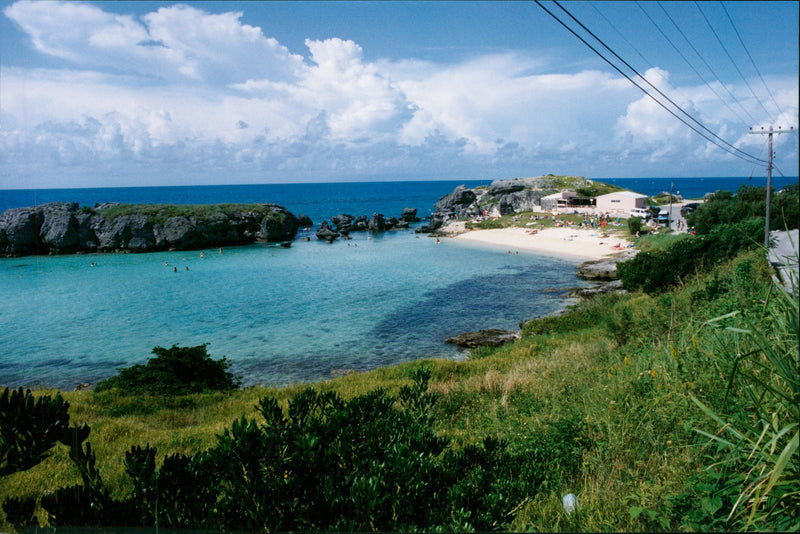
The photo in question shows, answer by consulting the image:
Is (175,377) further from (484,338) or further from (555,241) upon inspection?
(555,241)

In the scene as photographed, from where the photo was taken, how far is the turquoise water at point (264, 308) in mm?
21188

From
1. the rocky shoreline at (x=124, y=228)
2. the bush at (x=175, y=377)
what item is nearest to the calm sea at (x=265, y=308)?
the bush at (x=175, y=377)

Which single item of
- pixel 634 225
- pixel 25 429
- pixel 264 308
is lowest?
pixel 264 308

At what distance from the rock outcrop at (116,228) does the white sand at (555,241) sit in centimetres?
3537

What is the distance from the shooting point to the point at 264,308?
3091 cm

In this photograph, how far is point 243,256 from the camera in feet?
182

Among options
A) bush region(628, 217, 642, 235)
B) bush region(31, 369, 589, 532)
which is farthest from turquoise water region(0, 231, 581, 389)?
bush region(31, 369, 589, 532)

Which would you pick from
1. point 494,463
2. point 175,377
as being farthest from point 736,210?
point 494,463

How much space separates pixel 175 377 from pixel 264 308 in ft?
53.8

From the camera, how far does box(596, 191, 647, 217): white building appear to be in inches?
2584

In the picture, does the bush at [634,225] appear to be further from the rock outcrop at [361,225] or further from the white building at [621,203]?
the rock outcrop at [361,225]

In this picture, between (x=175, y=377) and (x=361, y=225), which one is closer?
(x=175, y=377)

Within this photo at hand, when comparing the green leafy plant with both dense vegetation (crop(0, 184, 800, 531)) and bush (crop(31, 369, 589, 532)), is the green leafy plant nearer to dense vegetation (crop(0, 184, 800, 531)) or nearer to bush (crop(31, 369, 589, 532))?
dense vegetation (crop(0, 184, 800, 531))

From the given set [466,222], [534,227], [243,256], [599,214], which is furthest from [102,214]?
[599,214]
